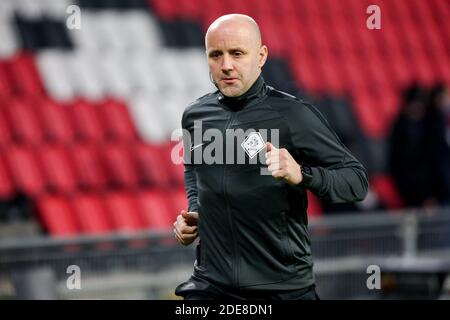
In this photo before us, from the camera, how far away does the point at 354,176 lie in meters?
3.32

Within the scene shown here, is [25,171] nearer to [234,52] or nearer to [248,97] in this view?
[248,97]

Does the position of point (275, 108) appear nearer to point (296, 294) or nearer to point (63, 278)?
point (296, 294)

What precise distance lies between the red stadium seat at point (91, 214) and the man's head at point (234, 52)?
16.4 ft

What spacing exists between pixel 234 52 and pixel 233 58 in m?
0.02

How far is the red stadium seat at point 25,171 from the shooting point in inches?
317

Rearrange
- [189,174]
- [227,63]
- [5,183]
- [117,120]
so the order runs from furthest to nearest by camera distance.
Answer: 1. [117,120]
2. [5,183]
3. [189,174]
4. [227,63]

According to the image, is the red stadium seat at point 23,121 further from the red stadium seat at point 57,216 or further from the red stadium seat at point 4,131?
the red stadium seat at point 57,216

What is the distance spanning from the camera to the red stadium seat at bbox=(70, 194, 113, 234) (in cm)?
822

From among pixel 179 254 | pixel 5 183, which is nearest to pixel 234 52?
pixel 179 254

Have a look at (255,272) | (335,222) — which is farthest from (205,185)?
(335,222)

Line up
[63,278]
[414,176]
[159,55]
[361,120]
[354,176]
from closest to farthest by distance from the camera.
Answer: [354,176], [63,278], [414,176], [159,55], [361,120]

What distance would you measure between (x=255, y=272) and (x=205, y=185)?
0.34m

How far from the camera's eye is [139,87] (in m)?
9.72

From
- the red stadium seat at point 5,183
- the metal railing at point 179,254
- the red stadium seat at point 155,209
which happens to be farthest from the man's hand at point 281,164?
the red stadium seat at point 155,209
